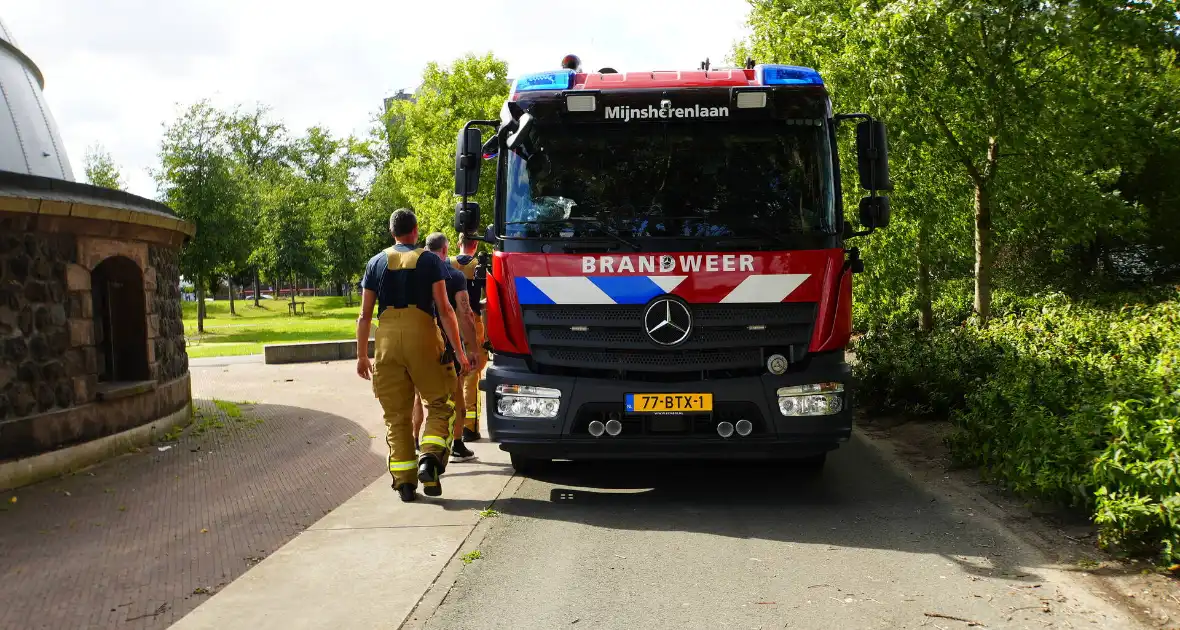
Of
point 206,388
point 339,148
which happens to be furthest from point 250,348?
point 339,148

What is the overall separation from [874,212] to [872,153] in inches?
17.2

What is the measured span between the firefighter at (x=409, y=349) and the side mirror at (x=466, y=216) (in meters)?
0.55

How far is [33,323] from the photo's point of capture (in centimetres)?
840

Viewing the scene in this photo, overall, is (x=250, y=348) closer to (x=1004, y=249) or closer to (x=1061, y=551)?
(x=1004, y=249)

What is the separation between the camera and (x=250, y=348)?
95.8 feet

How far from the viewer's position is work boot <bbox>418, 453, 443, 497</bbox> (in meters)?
6.84

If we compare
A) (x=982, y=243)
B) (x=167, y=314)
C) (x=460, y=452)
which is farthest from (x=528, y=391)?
(x=982, y=243)

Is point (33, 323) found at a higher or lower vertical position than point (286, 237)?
lower

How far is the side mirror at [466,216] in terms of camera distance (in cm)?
748

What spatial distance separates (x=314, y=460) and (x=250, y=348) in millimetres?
21486

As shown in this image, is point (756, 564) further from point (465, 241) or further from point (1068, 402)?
point (465, 241)

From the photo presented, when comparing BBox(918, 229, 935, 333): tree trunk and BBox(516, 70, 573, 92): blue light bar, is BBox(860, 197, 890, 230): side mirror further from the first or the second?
BBox(918, 229, 935, 333): tree trunk

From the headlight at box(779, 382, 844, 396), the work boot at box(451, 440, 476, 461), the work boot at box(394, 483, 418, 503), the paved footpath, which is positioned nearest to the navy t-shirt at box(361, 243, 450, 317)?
the work boot at box(394, 483, 418, 503)

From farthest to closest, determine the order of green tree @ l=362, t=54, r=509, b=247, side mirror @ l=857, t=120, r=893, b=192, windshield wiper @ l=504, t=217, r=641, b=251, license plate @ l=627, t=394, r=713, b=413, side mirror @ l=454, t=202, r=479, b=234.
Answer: green tree @ l=362, t=54, r=509, b=247
side mirror @ l=454, t=202, r=479, b=234
side mirror @ l=857, t=120, r=893, b=192
windshield wiper @ l=504, t=217, r=641, b=251
license plate @ l=627, t=394, r=713, b=413
